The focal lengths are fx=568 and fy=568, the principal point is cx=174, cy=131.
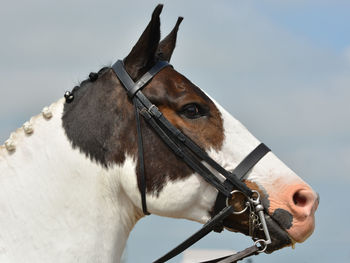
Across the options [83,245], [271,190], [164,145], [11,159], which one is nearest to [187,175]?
[164,145]

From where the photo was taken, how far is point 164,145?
5188 mm

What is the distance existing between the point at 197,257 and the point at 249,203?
311 cm

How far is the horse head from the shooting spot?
5.06 metres

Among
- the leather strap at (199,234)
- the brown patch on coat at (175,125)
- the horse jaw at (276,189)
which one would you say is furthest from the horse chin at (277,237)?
the brown patch on coat at (175,125)

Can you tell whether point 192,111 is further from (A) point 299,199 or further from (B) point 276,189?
(A) point 299,199

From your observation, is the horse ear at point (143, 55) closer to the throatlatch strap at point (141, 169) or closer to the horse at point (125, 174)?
the horse at point (125, 174)

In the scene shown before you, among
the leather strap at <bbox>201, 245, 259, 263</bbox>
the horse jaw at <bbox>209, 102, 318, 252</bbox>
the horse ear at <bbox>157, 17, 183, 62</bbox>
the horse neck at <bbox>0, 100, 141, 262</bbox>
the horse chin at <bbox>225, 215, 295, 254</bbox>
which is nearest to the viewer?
→ the horse neck at <bbox>0, 100, 141, 262</bbox>

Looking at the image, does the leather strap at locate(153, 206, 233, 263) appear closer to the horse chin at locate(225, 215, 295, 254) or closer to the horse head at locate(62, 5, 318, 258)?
the horse head at locate(62, 5, 318, 258)

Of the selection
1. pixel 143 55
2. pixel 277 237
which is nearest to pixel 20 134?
pixel 143 55

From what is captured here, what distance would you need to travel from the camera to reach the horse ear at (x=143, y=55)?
5.33 meters

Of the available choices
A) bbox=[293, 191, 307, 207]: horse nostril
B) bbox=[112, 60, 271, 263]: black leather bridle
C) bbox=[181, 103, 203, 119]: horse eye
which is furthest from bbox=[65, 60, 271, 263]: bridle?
bbox=[293, 191, 307, 207]: horse nostril

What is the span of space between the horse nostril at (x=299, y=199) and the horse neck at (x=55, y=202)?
60.8 inches

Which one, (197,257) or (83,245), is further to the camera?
(197,257)

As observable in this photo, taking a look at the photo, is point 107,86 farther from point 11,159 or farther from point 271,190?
point 271,190
